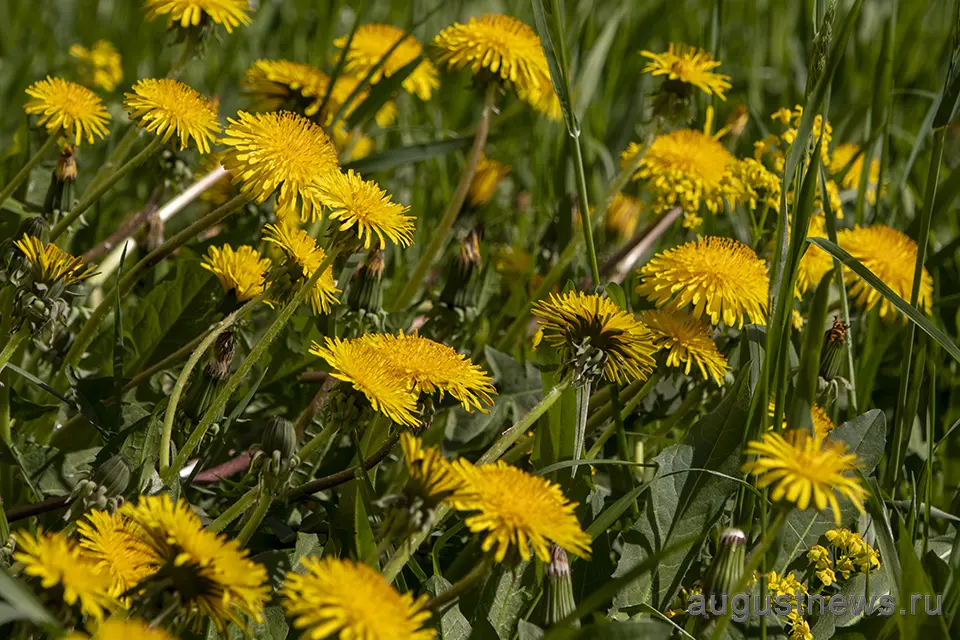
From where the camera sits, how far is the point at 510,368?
177cm

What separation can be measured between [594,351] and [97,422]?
A: 0.66 m

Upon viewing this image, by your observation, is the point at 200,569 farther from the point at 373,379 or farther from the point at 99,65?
the point at 99,65

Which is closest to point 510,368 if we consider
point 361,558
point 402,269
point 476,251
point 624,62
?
point 476,251

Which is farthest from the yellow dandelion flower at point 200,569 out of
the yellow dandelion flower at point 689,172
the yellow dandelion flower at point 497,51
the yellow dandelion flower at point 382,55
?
the yellow dandelion flower at point 382,55

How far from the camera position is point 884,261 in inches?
72.2

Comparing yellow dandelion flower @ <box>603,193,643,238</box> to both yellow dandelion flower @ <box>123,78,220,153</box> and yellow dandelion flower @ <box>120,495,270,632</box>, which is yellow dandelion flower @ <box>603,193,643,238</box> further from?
yellow dandelion flower @ <box>120,495,270,632</box>

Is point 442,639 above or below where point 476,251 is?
below

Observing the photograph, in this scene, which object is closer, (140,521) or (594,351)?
Result: (140,521)

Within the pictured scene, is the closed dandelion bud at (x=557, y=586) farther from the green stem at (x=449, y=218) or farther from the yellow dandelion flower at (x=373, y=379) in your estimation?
the green stem at (x=449, y=218)

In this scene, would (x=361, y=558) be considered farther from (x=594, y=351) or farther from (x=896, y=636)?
(x=896, y=636)

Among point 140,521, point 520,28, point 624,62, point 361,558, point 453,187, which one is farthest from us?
point 624,62

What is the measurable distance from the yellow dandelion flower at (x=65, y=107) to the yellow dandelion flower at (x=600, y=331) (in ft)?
2.43

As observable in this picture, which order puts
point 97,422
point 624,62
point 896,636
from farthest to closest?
point 624,62, point 97,422, point 896,636

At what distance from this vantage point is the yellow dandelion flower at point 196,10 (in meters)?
1.66
